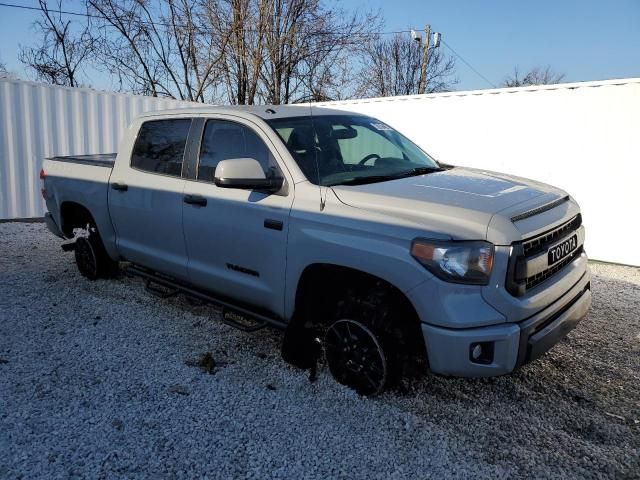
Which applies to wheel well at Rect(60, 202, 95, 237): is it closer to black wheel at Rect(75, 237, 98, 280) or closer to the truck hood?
black wheel at Rect(75, 237, 98, 280)

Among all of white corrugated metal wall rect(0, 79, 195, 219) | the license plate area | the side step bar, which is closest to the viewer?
the license plate area

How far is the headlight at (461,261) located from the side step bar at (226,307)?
129cm

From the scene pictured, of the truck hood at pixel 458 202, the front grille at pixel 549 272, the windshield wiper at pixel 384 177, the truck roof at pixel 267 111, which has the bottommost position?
the front grille at pixel 549 272

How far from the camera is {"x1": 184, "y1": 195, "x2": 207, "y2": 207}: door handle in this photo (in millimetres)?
4012

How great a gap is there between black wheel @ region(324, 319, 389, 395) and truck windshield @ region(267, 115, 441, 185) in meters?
0.99

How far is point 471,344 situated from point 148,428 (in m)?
1.91

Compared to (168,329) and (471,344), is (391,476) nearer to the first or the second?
(471,344)

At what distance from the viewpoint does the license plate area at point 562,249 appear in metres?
3.12

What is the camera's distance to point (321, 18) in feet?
62.0

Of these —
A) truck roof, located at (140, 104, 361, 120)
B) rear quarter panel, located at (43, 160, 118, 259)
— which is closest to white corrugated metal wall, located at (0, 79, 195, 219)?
rear quarter panel, located at (43, 160, 118, 259)

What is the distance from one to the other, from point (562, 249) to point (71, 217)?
5085 mm

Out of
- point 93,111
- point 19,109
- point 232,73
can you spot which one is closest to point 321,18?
point 232,73

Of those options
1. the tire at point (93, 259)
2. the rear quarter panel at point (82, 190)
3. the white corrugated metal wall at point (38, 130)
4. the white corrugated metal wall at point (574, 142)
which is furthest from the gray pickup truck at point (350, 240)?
the white corrugated metal wall at point (38, 130)

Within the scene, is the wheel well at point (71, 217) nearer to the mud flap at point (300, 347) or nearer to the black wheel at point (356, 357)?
the mud flap at point (300, 347)
